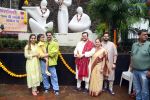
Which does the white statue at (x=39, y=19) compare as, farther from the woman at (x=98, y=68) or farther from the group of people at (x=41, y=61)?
the woman at (x=98, y=68)

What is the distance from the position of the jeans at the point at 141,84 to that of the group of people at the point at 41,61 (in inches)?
88.1

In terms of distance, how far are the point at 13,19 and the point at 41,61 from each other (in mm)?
2521

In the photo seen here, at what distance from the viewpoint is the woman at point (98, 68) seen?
866cm

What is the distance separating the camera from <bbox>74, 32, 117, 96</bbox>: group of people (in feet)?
28.5

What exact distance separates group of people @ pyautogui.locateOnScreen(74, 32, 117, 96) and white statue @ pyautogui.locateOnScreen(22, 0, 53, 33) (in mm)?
2566

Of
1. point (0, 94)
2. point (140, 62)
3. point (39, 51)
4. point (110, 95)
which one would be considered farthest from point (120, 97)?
point (0, 94)

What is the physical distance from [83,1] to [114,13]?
16.6ft

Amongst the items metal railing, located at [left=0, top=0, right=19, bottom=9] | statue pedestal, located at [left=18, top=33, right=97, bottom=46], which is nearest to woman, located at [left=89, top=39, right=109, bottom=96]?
statue pedestal, located at [left=18, top=33, right=97, bottom=46]

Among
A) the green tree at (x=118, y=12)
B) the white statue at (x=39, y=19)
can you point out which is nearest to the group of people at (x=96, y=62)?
the green tree at (x=118, y=12)

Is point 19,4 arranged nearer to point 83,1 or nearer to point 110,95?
point 83,1

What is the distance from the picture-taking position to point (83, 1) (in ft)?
49.0

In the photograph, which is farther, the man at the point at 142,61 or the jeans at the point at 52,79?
the jeans at the point at 52,79

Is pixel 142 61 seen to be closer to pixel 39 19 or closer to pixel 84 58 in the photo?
pixel 84 58

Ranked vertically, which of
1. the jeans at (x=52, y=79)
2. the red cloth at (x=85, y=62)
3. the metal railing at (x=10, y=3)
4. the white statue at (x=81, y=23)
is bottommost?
the jeans at (x=52, y=79)
